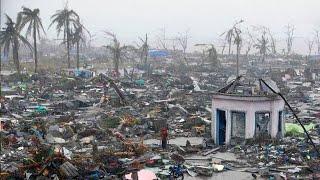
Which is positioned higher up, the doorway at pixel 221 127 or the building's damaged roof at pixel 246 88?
the building's damaged roof at pixel 246 88

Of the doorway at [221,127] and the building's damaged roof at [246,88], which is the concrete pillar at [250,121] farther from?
the doorway at [221,127]

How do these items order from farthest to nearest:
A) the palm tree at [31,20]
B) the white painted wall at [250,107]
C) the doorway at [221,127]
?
the palm tree at [31,20] → the doorway at [221,127] → the white painted wall at [250,107]

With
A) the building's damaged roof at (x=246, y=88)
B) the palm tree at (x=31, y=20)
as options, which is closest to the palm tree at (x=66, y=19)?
the palm tree at (x=31, y=20)

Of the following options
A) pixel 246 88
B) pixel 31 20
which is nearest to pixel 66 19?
pixel 31 20

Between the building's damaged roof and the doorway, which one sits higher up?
the building's damaged roof

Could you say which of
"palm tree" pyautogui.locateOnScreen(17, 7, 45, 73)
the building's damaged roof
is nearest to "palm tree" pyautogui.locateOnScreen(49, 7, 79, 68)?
"palm tree" pyautogui.locateOnScreen(17, 7, 45, 73)

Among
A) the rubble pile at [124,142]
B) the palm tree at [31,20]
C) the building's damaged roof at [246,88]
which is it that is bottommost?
the rubble pile at [124,142]

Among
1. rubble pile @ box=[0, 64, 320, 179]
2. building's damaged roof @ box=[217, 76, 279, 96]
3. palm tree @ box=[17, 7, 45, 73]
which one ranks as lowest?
rubble pile @ box=[0, 64, 320, 179]

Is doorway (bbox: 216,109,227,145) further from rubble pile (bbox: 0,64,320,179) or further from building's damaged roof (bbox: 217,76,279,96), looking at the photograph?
building's damaged roof (bbox: 217,76,279,96)
